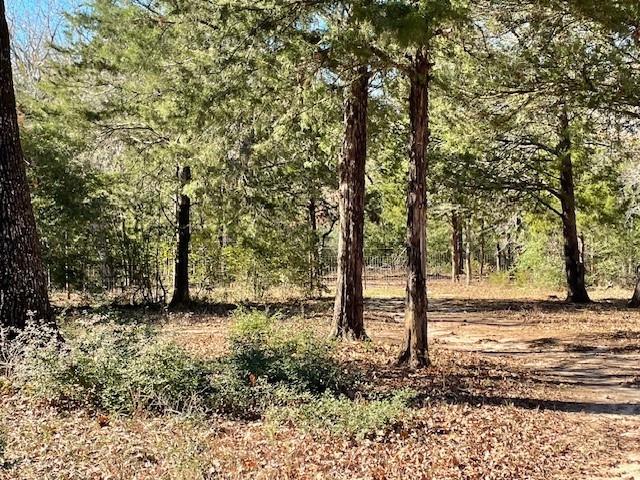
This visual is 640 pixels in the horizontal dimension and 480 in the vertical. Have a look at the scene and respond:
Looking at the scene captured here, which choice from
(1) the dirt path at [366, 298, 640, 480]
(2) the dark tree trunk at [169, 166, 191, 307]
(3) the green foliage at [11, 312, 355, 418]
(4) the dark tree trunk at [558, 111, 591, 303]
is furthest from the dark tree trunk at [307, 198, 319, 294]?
(3) the green foliage at [11, 312, 355, 418]

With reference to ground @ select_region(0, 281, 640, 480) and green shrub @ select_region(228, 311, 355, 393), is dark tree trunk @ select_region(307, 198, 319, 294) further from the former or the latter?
green shrub @ select_region(228, 311, 355, 393)

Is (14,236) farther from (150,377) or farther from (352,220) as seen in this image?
(352,220)

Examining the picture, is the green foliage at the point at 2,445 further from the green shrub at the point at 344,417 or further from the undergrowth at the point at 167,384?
the green shrub at the point at 344,417

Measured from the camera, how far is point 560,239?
25062 mm

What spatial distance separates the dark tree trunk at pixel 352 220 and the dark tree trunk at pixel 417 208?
202 cm

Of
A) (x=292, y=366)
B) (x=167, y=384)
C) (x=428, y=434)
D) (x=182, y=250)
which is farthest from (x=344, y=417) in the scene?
(x=182, y=250)

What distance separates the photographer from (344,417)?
5.34 meters

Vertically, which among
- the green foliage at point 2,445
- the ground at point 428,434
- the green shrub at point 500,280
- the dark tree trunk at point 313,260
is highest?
the dark tree trunk at point 313,260

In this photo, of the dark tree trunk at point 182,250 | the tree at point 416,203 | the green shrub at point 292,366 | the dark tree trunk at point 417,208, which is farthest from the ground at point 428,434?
the dark tree trunk at point 182,250

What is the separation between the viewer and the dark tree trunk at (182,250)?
1656 cm

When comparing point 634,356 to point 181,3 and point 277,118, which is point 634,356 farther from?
point 181,3

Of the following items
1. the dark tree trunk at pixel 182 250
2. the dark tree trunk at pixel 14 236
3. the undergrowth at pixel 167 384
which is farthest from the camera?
the dark tree trunk at pixel 182 250

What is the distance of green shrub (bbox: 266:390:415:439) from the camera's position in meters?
5.16

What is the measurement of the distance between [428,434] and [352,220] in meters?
5.11
